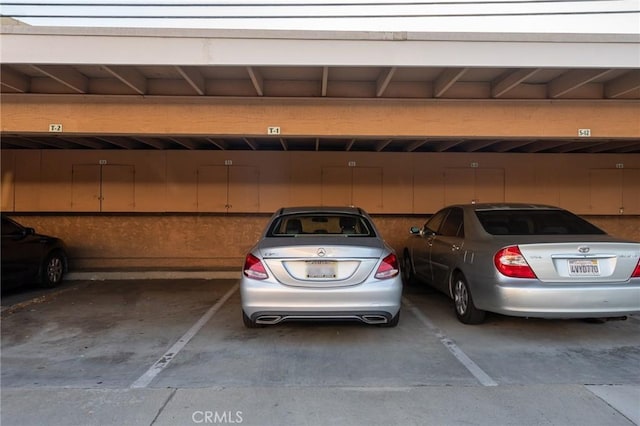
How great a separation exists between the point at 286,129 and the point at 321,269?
291 centimetres

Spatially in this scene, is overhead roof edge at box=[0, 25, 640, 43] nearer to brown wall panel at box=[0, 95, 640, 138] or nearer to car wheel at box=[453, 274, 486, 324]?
brown wall panel at box=[0, 95, 640, 138]

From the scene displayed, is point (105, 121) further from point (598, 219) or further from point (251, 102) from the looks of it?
point (598, 219)

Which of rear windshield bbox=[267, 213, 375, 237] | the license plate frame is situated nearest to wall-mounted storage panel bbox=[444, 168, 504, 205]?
rear windshield bbox=[267, 213, 375, 237]

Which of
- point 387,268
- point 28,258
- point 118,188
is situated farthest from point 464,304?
point 118,188

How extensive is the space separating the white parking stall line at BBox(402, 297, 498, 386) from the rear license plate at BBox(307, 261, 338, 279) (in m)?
1.46

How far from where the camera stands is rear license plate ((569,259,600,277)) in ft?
14.6

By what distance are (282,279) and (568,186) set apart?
8.63 meters

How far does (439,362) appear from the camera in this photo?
4.18 meters

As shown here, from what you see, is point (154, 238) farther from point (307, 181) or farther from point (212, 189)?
point (307, 181)

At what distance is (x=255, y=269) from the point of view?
14.8ft

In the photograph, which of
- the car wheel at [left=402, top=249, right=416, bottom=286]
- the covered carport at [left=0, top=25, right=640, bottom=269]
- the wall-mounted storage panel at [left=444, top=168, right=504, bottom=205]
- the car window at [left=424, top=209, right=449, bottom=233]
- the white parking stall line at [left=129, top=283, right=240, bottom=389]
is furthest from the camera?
the wall-mounted storage panel at [left=444, top=168, right=504, bottom=205]

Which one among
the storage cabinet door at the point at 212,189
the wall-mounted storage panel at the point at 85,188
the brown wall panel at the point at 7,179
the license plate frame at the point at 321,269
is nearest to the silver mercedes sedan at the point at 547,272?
the license plate frame at the point at 321,269

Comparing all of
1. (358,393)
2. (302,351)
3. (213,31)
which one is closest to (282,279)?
(302,351)

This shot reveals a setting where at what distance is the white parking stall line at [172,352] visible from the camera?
3768mm
